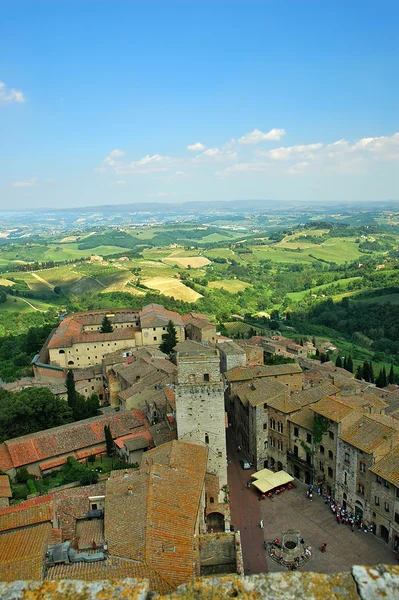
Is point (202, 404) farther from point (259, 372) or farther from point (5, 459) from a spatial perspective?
point (5, 459)

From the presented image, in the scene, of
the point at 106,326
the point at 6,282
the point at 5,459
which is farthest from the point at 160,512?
the point at 6,282

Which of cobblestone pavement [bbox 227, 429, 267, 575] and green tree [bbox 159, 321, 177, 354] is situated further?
green tree [bbox 159, 321, 177, 354]

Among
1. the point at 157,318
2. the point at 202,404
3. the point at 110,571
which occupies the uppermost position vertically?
the point at 202,404

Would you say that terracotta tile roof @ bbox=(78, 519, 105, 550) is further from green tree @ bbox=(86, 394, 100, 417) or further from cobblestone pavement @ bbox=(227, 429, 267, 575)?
green tree @ bbox=(86, 394, 100, 417)

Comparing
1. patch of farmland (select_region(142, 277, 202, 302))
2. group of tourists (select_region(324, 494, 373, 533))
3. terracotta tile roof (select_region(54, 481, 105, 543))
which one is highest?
terracotta tile roof (select_region(54, 481, 105, 543))

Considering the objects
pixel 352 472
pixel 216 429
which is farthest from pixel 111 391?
pixel 352 472

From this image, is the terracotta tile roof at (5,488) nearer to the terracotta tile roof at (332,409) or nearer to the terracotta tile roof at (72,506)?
the terracotta tile roof at (72,506)

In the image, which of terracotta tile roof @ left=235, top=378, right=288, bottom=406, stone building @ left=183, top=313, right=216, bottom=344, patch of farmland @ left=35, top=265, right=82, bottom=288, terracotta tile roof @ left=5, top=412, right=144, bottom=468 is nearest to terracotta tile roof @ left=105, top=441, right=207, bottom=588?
terracotta tile roof @ left=5, top=412, right=144, bottom=468
